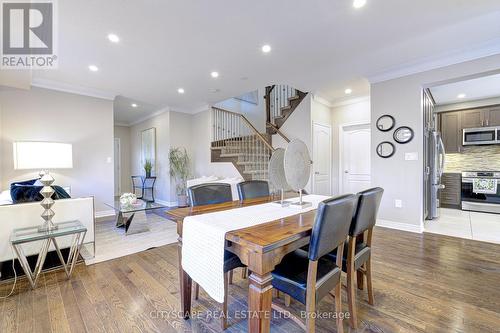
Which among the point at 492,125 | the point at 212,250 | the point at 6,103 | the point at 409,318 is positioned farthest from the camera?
the point at 492,125

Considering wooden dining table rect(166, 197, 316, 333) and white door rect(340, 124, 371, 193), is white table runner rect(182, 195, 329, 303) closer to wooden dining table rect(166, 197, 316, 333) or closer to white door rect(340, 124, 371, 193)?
wooden dining table rect(166, 197, 316, 333)

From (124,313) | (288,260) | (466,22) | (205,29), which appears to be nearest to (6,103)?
(205,29)

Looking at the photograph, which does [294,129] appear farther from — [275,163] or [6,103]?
[6,103]

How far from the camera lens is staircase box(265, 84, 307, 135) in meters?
5.18

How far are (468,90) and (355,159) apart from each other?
2.41m

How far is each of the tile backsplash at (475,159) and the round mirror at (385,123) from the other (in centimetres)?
296

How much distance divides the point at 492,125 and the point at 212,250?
21.6ft

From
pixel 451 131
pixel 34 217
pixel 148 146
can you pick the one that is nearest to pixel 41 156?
pixel 34 217

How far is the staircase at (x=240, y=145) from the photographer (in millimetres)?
5422

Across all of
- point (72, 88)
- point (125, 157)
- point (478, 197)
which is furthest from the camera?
point (125, 157)

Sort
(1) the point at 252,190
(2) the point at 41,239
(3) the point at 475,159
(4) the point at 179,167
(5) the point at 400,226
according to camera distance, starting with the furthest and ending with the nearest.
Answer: (4) the point at 179,167, (3) the point at 475,159, (5) the point at 400,226, (1) the point at 252,190, (2) the point at 41,239

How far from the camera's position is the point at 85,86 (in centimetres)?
448

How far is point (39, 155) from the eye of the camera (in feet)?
10.1

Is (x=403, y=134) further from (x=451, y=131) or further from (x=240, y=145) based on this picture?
(x=240, y=145)
